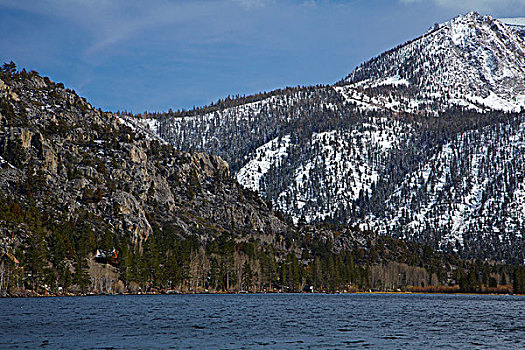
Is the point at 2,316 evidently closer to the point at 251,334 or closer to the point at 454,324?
the point at 251,334

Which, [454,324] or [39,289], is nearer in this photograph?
[454,324]

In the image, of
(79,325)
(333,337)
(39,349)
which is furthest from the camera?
(79,325)

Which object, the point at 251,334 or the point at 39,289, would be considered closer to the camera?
the point at 251,334

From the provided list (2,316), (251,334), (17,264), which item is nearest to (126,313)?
(2,316)

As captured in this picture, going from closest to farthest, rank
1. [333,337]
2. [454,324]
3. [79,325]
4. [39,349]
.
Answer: [39,349]
[333,337]
[79,325]
[454,324]

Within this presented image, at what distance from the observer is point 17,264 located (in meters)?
174

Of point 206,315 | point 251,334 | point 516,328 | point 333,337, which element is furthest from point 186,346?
point 516,328

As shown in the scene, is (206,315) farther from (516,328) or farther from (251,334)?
(516,328)

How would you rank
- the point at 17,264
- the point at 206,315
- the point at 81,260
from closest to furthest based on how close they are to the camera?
the point at 206,315, the point at 17,264, the point at 81,260

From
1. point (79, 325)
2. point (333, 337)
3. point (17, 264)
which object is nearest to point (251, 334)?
point (333, 337)

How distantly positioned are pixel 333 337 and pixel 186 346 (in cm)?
1869

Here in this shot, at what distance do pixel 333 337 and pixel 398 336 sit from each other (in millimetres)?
8535

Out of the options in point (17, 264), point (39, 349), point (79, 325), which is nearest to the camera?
point (39, 349)

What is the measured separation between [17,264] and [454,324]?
130499 mm
